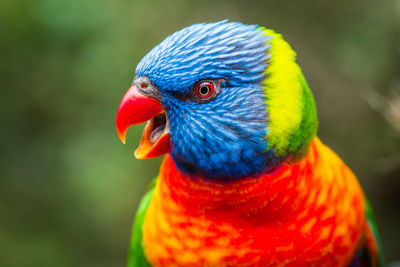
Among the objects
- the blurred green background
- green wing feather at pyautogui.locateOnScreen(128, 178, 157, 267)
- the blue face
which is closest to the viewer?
the blue face

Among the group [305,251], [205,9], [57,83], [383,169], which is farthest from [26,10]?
[383,169]

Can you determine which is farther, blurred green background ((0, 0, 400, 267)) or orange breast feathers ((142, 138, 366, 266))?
blurred green background ((0, 0, 400, 267))

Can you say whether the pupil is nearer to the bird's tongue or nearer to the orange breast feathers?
the bird's tongue

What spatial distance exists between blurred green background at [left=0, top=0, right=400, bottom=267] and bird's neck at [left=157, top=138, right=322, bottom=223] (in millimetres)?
1830

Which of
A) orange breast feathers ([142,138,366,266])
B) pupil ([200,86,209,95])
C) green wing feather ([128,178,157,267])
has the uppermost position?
pupil ([200,86,209,95])

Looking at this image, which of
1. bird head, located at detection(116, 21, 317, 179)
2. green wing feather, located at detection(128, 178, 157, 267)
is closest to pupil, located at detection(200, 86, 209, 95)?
bird head, located at detection(116, 21, 317, 179)

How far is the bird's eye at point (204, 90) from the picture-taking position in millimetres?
1340

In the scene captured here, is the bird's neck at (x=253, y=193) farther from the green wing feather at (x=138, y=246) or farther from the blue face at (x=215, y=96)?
the green wing feather at (x=138, y=246)

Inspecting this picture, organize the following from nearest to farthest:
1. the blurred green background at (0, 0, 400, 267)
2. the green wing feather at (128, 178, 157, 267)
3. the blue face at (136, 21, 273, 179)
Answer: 1. the blue face at (136, 21, 273, 179)
2. the green wing feather at (128, 178, 157, 267)
3. the blurred green background at (0, 0, 400, 267)

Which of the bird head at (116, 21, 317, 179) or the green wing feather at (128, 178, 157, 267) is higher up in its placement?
the bird head at (116, 21, 317, 179)

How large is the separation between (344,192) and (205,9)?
231 centimetres

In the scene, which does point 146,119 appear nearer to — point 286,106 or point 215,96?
point 215,96

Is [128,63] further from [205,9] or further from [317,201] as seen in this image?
[317,201]

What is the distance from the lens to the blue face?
4.38ft
